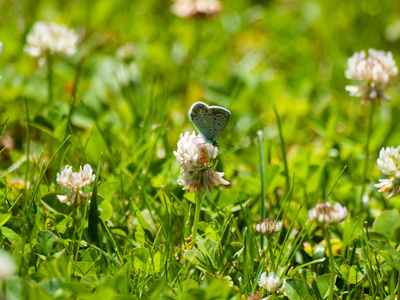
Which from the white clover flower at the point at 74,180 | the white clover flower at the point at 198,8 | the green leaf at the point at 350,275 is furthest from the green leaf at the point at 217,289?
the white clover flower at the point at 198,8

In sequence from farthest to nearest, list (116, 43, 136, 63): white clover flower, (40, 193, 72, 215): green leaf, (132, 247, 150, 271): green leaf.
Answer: (116, 43, 136, 63): white clover flower, (40, 193, 72, 215): green leaf, (132, 247, 150, 271): green leaf

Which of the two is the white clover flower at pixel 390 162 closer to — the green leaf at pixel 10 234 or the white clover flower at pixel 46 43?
the green leaf at pixel 10 234

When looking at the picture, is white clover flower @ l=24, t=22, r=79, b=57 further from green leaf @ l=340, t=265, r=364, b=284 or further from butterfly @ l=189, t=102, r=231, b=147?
green leaf @ l=340, t=265, r=364, b=284

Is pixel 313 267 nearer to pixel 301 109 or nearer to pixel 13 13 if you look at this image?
pixel 301 109

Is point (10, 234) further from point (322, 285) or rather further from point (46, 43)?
point (46, 43)

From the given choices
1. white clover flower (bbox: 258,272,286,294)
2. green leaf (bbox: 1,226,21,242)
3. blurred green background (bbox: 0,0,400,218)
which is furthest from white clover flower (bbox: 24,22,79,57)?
white clover flower (bbox: 258,272,286,294)

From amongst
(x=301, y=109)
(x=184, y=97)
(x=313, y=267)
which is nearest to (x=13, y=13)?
(x=184, y=97)
